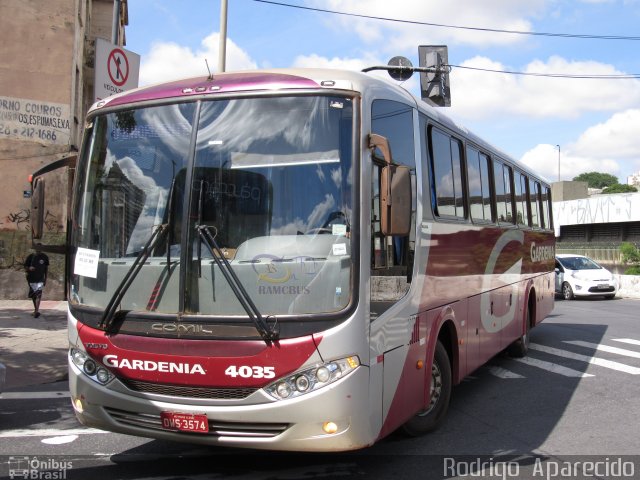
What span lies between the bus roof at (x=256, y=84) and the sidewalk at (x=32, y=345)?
4414 mm

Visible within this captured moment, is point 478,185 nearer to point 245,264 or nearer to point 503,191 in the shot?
point 503,191

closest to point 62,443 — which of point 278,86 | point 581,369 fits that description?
point 278,86

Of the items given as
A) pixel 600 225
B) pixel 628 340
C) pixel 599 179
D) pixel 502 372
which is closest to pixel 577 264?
pixel 628 340

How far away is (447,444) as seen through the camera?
5.92 m

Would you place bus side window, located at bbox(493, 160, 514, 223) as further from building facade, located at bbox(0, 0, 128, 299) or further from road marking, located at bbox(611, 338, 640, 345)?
building facade, located at bbox(0, 0, 128, 299)

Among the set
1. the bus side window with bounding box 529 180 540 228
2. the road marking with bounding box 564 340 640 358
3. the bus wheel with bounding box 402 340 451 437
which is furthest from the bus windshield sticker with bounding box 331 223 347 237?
the road marking with bounding box 564 340 640 358

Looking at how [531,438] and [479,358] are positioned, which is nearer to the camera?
[531,438]

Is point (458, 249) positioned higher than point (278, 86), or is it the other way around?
point (278, 86)

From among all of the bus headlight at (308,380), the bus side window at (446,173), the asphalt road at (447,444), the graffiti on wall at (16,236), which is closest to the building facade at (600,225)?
the graffiti on wall at (16,236)

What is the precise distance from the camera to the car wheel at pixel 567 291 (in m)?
24.1

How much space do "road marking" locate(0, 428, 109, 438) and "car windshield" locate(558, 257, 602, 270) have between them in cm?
2160

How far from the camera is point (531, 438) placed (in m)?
6.19

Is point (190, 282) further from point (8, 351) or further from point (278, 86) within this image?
point (8, 351)

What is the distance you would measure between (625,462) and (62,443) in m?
5.04
